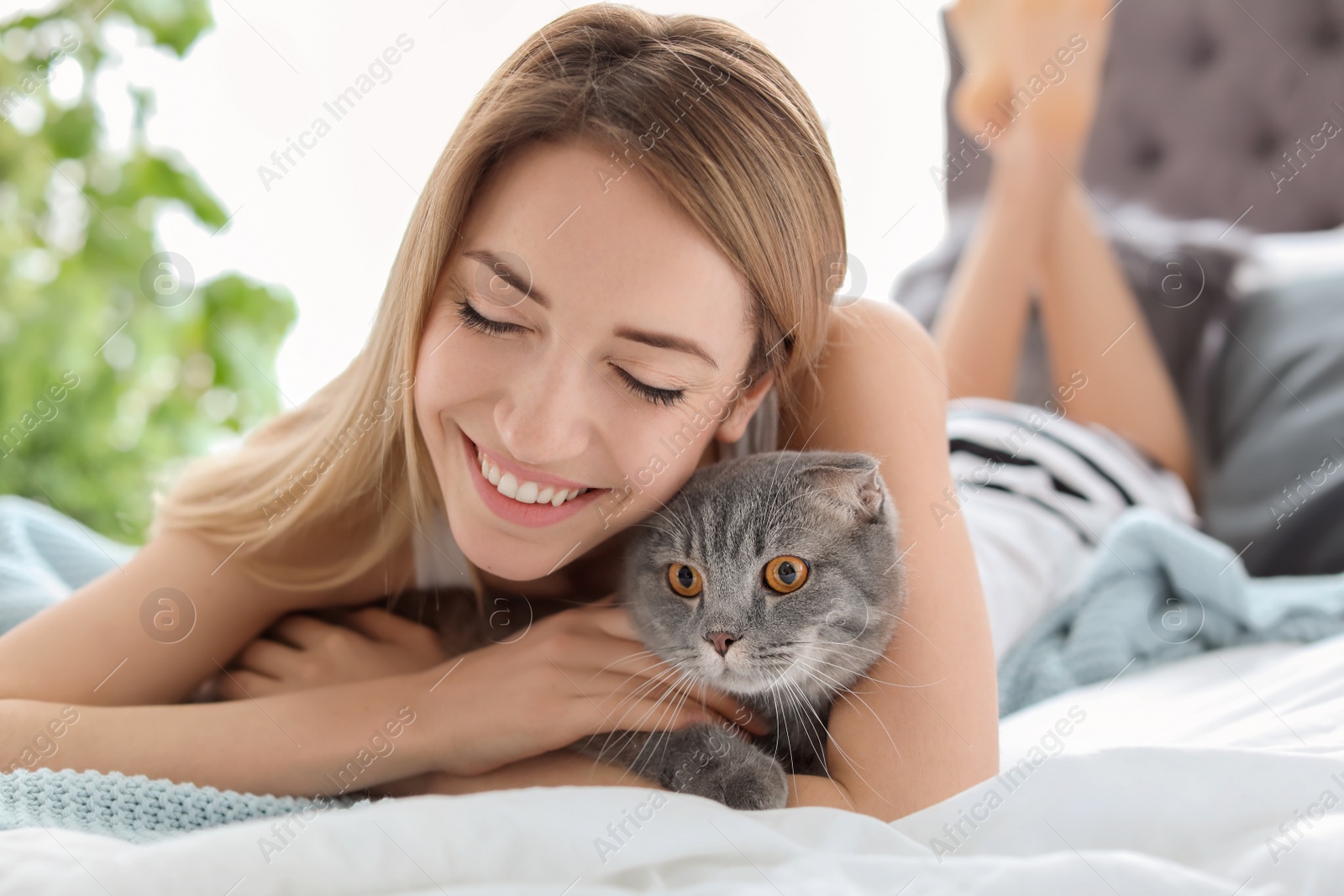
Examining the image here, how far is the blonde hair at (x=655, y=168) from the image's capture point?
90 cm

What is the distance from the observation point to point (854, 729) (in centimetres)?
99

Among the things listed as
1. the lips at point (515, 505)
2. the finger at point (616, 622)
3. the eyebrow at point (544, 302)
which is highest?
the eyebrow at point (544, 302)

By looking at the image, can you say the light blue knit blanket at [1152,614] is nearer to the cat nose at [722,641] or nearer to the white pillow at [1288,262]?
the cat nose at [722,641]

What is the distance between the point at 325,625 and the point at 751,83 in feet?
3.08

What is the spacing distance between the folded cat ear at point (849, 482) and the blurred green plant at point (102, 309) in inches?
64.4

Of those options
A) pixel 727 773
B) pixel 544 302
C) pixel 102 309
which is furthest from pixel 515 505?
pixel 102 309

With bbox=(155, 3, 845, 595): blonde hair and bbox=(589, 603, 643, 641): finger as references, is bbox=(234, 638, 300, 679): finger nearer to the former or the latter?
bbox=(155, 3, 845, 595): blonde hair

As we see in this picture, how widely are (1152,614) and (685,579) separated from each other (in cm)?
94

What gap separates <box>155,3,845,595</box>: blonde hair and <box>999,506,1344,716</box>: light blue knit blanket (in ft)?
2.27

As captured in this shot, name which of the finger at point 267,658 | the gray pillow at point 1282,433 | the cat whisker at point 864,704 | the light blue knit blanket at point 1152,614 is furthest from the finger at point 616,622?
the gray pillow at point 1282,433

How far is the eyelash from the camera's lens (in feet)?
3.02

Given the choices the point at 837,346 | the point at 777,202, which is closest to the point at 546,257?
the point at 777,202

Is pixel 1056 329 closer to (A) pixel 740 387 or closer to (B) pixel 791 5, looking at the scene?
(B) pixel 791 5

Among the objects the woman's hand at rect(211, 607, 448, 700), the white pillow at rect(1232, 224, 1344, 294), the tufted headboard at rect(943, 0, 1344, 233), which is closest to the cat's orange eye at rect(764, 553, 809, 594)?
the woman's hand at rect(211, 607, 448, 700)
